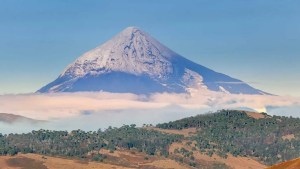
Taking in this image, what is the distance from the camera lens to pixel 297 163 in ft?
480

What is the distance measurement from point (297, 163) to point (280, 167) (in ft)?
21.9

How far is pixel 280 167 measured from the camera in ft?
499
